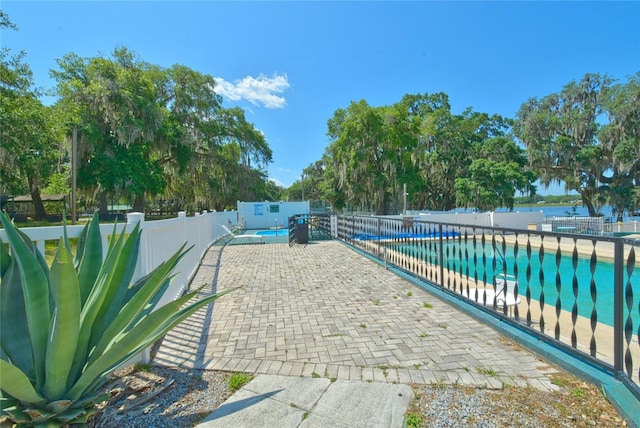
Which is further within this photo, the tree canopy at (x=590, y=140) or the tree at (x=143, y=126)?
the tree canopy at (x=590, y=140)

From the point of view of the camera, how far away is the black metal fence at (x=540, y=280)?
6.46 feet

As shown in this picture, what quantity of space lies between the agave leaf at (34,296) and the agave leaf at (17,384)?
121 mm

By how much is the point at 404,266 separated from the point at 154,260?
13.6 feet

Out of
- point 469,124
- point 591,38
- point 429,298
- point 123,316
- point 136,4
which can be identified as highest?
point 469,124

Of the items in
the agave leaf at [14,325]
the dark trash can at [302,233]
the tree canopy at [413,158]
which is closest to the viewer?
the agave leaf at [14,325]

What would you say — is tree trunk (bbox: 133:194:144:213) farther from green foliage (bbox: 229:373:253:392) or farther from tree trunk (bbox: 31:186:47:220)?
green foliage (bbox: 229:373:253:392)

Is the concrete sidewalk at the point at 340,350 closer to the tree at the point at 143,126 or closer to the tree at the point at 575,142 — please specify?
the tree at the point at 143,126

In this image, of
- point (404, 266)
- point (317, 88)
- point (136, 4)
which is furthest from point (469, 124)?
point (136, 4)

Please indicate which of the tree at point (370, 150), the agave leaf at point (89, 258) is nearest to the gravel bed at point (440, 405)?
the agave leaf at point (89, 258)

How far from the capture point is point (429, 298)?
406 centimetres

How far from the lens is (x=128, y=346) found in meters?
1.61

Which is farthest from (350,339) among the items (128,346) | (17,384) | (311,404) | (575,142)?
(575,142)

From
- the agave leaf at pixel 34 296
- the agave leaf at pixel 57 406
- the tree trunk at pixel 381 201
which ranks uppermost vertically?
the tree trunk at pixel 381 201

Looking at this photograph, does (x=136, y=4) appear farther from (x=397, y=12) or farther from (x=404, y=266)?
(x=404, y=266)
